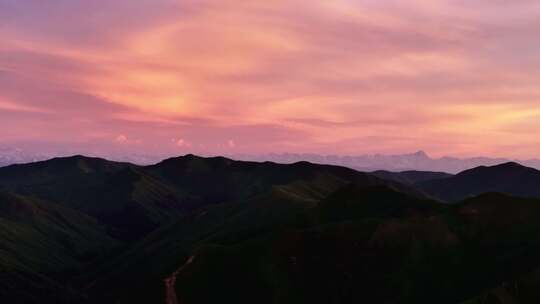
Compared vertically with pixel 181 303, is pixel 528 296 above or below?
above

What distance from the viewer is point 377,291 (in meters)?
198

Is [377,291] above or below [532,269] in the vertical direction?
below

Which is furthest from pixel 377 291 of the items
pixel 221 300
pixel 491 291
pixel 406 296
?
pixel 221 300

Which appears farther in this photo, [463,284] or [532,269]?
[463,284]

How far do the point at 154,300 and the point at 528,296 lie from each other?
120 m

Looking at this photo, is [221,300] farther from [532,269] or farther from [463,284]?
[532,269]

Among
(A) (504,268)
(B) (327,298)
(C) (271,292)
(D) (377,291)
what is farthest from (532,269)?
(C) (271,292)

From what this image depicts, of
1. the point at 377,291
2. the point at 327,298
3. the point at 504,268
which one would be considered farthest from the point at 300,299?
the point at 504,268

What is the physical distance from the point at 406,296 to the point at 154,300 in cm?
8715

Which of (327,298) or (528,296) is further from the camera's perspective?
(327,298)

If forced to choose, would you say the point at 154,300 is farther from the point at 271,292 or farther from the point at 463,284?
the point at 463,284

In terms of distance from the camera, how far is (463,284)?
655ft

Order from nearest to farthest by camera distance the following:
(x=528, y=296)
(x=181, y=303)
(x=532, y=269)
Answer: (x=528, y=296) → (x=532, y=269) → (x=181, y=303)

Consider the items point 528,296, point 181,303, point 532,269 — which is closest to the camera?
point 528,296
